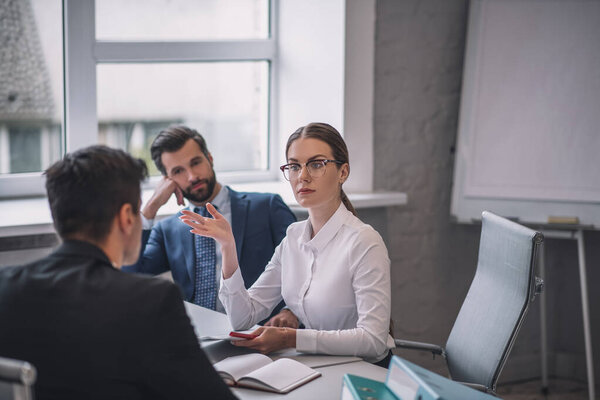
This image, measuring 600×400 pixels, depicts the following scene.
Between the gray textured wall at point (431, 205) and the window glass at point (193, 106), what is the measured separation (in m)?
0.65

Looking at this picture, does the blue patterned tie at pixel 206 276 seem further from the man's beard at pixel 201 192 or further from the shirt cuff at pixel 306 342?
the shirt cuff at pixel 306 342

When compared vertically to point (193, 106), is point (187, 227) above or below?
below

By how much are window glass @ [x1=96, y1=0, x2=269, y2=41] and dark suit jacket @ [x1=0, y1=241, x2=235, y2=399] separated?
211 cm

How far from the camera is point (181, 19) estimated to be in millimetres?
3299

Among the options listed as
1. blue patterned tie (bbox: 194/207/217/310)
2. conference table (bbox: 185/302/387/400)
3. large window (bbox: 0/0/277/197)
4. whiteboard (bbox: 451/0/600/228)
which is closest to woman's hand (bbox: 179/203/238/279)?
conference table (bbox: 185/302/387/400)

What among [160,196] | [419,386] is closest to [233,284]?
[160,196]

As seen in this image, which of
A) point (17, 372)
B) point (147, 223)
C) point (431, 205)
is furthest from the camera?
point (431, 205)

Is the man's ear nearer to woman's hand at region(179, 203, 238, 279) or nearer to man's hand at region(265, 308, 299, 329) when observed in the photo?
woman's hand at region(179, 203, 238, 279)

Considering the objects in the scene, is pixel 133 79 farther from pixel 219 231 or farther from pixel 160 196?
pixel 219 231

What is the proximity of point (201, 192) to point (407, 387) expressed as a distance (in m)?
1.49

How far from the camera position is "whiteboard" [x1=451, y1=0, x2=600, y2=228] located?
10.4 feet

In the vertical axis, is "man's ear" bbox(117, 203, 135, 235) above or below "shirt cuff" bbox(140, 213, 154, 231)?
above

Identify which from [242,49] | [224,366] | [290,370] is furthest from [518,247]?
[242,49]

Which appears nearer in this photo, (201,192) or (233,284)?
(233,284)
